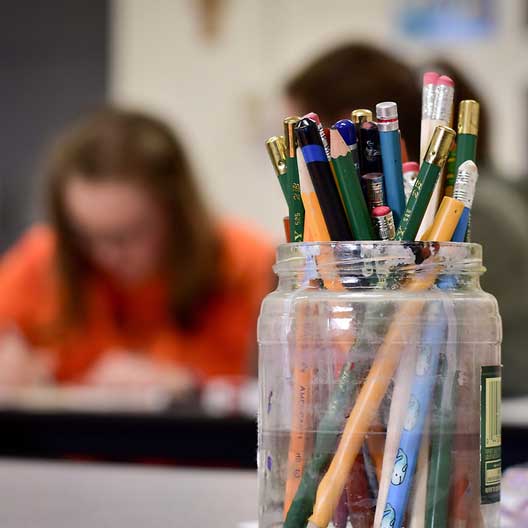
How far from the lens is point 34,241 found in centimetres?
235

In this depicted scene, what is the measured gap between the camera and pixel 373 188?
385mm

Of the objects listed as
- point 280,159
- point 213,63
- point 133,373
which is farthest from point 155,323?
point 280,159

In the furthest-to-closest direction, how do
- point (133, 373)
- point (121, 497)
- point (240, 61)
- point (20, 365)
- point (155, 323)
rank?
point (240, 61)
point (155, 323)
point (20, 365)
point (133, 373)
point (121, 497)

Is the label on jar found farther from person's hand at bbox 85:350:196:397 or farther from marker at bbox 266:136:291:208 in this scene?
person's hand at bbox 85:350:196:397

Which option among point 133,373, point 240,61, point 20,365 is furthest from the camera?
point 240,61

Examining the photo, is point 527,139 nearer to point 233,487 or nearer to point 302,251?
point 233,487

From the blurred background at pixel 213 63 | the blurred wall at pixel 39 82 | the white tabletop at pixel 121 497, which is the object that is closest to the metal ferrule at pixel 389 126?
the white tabletop at pixel 121 497

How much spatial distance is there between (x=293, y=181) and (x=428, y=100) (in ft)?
0.22

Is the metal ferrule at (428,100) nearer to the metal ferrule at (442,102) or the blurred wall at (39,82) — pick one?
the metal ferrule at (442,102)

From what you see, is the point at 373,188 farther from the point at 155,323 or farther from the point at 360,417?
the point at 155,323

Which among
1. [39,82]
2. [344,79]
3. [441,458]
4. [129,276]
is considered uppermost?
[39,82]

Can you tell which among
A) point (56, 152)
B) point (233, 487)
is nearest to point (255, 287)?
point (56, 152)

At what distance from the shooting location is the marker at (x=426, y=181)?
0.38 meters

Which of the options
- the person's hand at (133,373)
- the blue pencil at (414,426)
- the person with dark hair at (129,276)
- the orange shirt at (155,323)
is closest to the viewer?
the blue pencil at (414,426)
